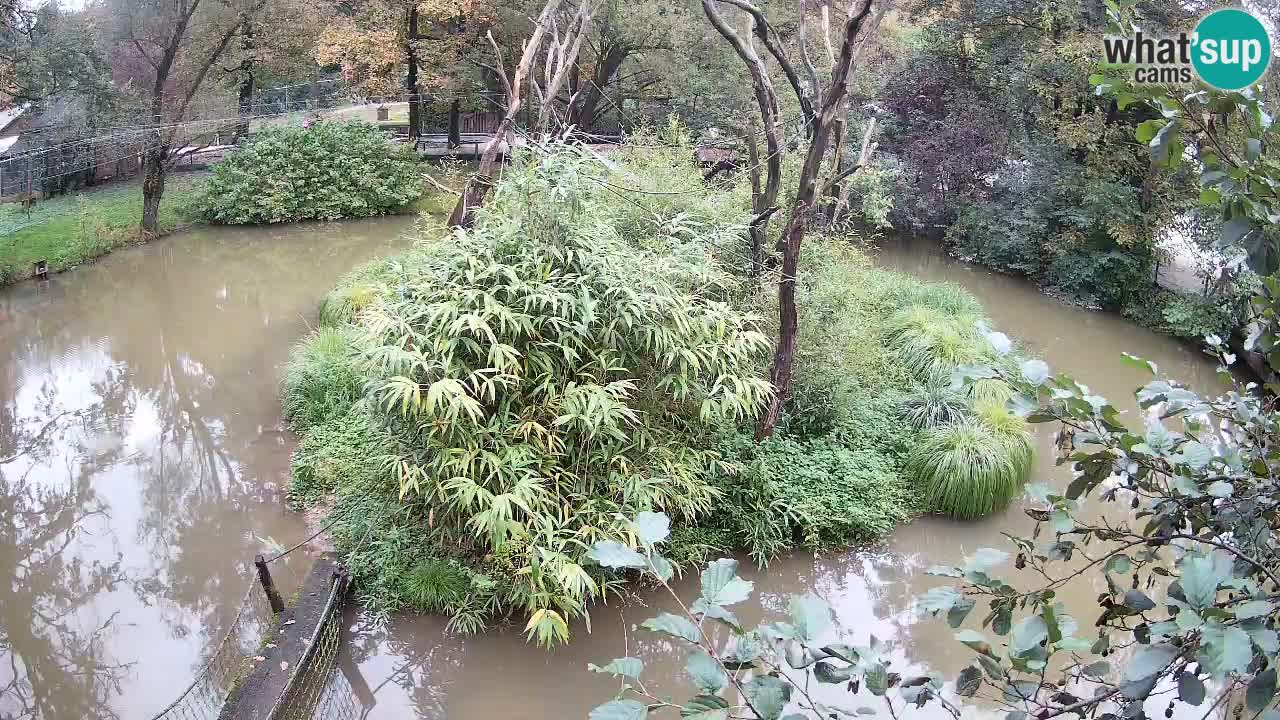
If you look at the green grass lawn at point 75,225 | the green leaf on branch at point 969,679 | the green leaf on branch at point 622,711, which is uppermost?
the green leaf on branch at point 622,711

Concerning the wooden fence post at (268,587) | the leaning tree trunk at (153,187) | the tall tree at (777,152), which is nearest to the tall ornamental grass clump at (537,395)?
the wooden fence post at (268,587)

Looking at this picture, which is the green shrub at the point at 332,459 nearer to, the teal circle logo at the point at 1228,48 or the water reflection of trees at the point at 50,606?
the water reflection of trees at the point at 50,606

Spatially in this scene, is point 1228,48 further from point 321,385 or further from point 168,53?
point 168,53

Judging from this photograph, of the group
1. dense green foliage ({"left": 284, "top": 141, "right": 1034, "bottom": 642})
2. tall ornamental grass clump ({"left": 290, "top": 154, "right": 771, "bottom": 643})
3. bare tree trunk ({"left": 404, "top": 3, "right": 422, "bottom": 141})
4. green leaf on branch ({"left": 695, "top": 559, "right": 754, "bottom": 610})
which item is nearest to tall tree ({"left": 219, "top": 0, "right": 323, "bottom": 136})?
bare tree trunk ({"left": 404, "top": 3, "right": 422, "bottom": 141})

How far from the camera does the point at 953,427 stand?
5363mm

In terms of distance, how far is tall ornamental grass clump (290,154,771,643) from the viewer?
12.5ft

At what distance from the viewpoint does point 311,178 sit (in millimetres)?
11547

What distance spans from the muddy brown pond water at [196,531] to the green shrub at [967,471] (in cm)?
13

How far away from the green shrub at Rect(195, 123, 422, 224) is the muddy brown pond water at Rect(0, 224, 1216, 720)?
8.42 ft

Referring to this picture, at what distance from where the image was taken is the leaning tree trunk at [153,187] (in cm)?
1012

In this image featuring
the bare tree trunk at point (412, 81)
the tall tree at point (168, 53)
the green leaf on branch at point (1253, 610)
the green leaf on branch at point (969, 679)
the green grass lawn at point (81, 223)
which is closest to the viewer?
the green leaf on branch at point (1253, 610)

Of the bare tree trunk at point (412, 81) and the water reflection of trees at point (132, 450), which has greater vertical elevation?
the bare tree trunk at point (412, 81)

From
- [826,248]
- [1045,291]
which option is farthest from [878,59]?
[826,248]

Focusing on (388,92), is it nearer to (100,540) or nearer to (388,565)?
(100,540)
